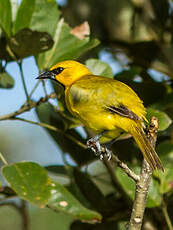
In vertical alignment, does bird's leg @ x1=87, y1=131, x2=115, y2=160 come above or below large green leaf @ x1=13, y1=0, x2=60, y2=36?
below

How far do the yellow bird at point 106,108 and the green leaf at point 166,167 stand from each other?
341 mm

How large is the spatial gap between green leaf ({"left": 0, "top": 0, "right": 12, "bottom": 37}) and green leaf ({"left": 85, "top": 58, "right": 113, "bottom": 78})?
553 mm

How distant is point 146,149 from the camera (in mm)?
2152

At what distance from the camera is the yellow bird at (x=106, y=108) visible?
244cm

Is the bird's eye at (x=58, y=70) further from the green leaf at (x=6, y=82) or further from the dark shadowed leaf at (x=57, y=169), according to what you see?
the dark shadowed leaf at (x=57, y=169)

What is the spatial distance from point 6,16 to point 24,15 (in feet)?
0.34

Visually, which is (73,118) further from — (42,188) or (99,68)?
(42,188)

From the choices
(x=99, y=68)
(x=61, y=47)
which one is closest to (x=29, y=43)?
(x=61, y=47)

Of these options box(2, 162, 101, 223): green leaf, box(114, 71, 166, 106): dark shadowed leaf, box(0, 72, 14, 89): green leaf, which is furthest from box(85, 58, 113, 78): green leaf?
box(2, 162, 101, 223): green leaf

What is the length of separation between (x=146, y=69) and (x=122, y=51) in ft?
0.96

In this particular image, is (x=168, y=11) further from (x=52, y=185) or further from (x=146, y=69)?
(x=52, y=185)

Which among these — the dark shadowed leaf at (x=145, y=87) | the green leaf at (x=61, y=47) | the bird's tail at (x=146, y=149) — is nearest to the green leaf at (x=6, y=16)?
the green leaf at (x=61, y=47)

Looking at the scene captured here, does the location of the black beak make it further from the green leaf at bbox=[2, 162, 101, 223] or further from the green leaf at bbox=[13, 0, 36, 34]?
the green leaf at bbox=[2, 162, 101, 223]

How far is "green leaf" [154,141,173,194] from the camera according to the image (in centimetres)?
268
